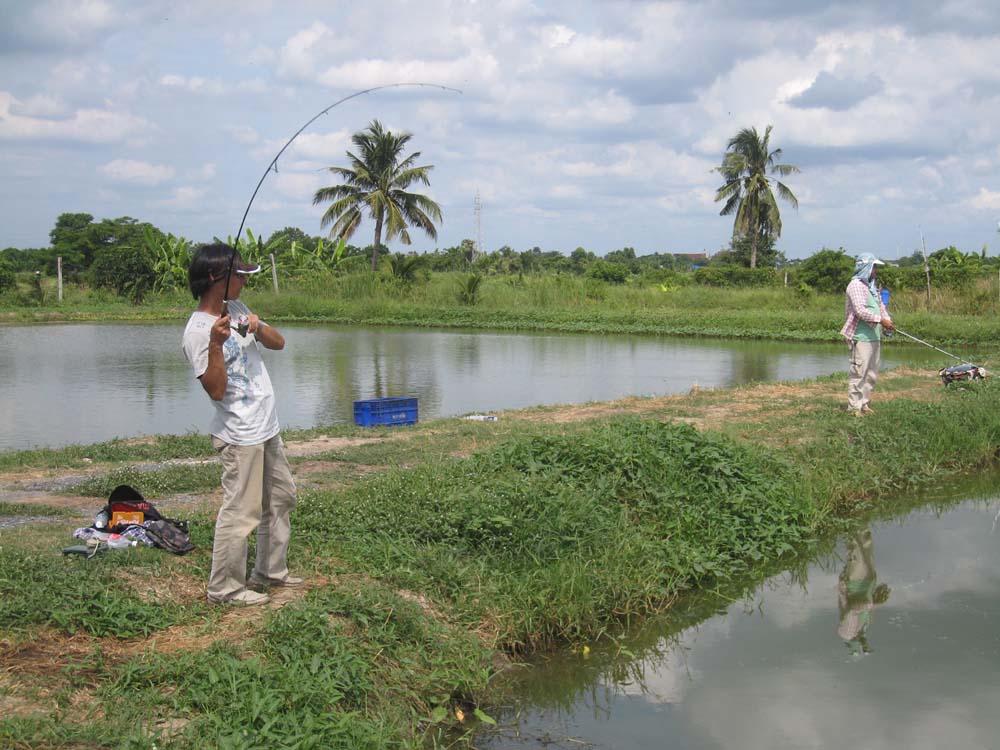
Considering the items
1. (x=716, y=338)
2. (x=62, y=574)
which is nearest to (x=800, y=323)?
(x=716, y=338)

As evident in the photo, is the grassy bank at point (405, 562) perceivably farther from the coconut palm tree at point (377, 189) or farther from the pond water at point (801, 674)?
the coconut palm tree at point (377, 189)

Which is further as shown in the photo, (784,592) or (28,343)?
(28,343)

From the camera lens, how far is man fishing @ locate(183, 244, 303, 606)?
13.5ft

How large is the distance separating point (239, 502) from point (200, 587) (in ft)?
2.02

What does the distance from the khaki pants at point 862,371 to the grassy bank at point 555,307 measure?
52.8 ft

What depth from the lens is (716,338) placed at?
27.0 m

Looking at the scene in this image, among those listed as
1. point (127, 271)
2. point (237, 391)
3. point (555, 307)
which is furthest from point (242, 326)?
point (127, 271)

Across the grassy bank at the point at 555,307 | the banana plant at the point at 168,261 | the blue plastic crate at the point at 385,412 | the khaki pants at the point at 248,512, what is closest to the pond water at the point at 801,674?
the khaki pants at the point at 248,512

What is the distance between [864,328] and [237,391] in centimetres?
739

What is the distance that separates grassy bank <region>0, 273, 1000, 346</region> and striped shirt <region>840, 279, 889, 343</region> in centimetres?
1615

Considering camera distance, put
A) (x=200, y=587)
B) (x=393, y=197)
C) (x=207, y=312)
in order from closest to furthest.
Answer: (x=207, y=312) < (x=200, y=587) < (x=393, y=197)

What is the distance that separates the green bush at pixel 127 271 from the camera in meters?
39.3

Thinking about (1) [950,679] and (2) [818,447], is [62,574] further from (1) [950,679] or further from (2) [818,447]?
(2) [818,447]

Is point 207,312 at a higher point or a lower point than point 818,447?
higher
